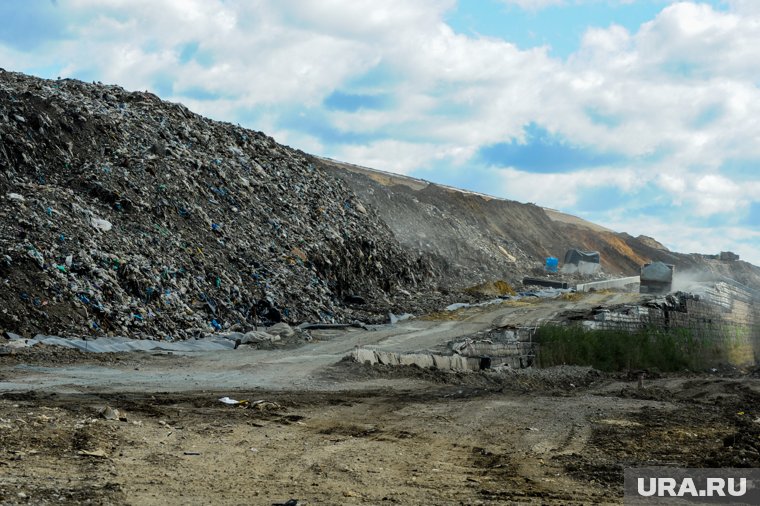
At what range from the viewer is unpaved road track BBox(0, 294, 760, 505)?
642 cm

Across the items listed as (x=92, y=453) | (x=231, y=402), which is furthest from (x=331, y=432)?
(x=92, y=453)

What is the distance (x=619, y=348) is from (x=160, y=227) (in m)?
11.9

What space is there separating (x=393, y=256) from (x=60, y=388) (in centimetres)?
2107

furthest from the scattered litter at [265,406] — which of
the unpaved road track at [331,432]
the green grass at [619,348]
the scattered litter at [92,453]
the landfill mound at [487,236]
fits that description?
the landfill mound at [487,236]

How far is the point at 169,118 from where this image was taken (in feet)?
93.6

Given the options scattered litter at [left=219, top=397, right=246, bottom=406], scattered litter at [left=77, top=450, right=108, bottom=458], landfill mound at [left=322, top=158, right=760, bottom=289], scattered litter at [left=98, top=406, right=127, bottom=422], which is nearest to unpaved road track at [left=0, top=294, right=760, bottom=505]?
scattered litter at [left=77, top=450, right=108, bottom=458]

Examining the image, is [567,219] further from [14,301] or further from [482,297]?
[14,301]

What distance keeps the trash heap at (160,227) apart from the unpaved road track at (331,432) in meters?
3.01

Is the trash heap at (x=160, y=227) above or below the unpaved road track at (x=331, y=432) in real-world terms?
above

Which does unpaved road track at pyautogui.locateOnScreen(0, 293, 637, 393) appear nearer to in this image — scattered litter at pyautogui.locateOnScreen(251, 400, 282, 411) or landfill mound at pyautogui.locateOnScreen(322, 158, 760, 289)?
scattered litter at pyautogui.locateOnScreen(251, 400, 282, 411)

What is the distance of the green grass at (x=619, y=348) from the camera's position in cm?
1978

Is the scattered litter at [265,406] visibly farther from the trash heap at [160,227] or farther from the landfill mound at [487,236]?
the landfill mound at [487,236]

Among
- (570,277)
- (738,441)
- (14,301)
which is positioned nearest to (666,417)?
(738,441)

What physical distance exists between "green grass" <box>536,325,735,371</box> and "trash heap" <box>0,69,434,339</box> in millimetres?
6705
